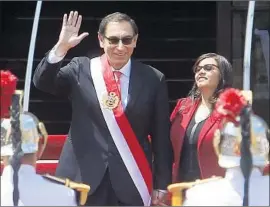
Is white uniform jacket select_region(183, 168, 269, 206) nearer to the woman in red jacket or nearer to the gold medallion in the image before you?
the woman in red jacket

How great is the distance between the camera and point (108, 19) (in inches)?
139

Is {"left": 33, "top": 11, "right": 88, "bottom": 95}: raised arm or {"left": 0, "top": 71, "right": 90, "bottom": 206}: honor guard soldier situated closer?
{"left": 0, "top": 71, "right": 90, "bottom": 206}: honor guard soldier

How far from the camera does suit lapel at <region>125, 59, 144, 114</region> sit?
3.53 metres

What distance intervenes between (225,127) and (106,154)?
2.73ft

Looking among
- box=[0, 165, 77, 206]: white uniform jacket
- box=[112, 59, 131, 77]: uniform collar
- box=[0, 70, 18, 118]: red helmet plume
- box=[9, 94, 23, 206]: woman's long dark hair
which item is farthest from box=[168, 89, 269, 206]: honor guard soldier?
box=[112, 59, 131, 77]: uniform collar

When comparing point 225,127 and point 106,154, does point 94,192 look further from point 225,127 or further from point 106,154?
point 225,127

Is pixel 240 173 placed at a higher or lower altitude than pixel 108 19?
lower

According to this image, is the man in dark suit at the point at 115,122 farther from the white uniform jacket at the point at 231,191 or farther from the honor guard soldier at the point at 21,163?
the white uniform jacket at the point at 231,191

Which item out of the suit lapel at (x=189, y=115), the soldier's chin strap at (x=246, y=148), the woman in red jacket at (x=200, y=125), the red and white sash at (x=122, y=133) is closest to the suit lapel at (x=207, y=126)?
the woman in red jacket at (x=200, y=125)

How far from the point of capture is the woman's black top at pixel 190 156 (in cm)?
354

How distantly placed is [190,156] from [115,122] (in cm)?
35

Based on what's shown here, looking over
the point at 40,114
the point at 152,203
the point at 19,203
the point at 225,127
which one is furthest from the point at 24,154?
the point at 40,114

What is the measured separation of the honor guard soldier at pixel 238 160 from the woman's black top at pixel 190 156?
0.65 metres

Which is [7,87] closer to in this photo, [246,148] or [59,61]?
[59,61]
